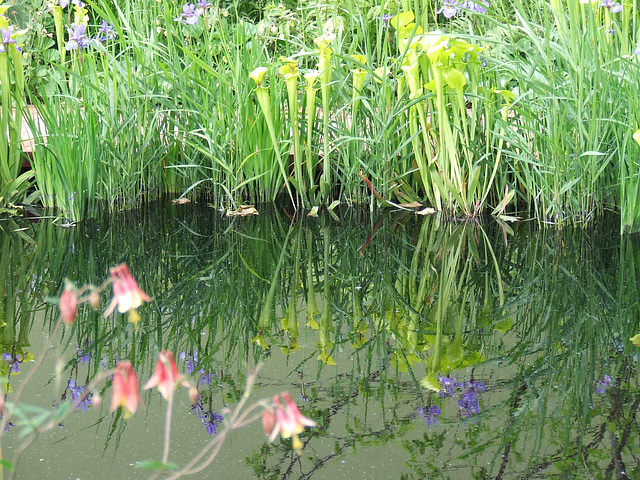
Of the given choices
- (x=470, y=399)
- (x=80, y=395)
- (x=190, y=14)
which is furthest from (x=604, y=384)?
(x=190, y=14)

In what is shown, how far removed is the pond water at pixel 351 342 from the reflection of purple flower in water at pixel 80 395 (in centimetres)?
1

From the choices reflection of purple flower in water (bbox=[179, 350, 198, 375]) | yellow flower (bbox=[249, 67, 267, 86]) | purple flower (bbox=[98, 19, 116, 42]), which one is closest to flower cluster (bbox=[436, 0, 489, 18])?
yellow flower (bbox=[249, 67, 267, 86])

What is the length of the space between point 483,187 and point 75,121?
1.53m

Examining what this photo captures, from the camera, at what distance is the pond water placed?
3.98 feet

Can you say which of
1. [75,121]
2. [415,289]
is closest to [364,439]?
[415,289]

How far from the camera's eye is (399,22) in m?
2.60

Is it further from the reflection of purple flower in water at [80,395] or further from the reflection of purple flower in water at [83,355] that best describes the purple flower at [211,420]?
the reflection of purple flower in water at [83,355]

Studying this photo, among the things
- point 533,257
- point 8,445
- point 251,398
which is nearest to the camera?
point 8,445

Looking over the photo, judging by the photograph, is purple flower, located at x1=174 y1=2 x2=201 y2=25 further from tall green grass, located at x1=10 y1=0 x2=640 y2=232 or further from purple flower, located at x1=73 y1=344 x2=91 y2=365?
purple flower, located at x1=73 y1=344 x2=91 y2=365

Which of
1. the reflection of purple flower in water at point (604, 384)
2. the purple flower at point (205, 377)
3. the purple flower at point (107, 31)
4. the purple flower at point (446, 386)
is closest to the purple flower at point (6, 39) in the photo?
the purple flower at point (107, 31)

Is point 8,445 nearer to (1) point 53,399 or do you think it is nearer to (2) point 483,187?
(1) point 53,399

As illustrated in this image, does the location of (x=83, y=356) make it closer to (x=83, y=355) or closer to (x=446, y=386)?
(x=83, y=355)

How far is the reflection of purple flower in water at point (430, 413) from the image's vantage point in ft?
4.30

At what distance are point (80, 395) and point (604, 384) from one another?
1.01 m
